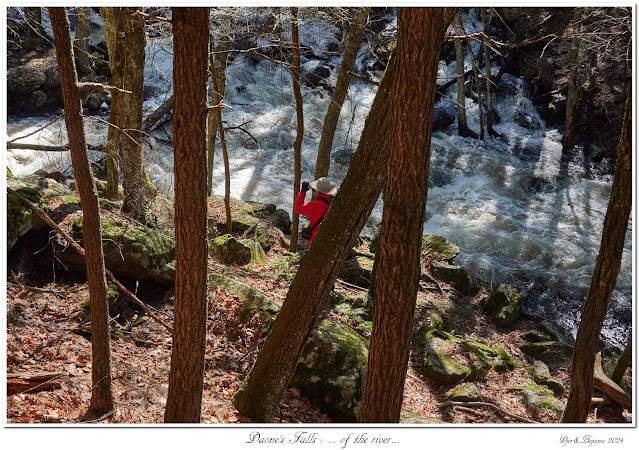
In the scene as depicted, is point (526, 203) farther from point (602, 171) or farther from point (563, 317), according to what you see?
point (563, 317)

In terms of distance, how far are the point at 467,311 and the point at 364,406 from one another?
632cm

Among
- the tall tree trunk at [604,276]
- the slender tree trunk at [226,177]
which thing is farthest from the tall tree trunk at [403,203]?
the slender tree trunk at [226,177]

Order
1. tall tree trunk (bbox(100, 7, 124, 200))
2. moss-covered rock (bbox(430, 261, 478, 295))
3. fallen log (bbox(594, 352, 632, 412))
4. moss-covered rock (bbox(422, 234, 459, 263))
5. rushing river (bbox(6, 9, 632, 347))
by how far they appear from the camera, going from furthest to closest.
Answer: rushing river (bbox(6, 9, 632, 347)) < moss-covered rock (bbox(422, 234, 459, 263)) < moss-covered rock (bbox(430, 261, 478, 295)) < tall tree trunk (bbox(100, 7, 124, 200)) < fallen log (bbox(594, 352, 632, 412))

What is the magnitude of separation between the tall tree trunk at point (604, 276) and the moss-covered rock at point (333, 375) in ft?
6.95

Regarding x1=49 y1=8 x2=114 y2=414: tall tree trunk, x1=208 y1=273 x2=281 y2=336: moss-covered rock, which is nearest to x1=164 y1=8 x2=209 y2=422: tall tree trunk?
x1=49 y1=8 x2=114 y2=414: tall tree trunk

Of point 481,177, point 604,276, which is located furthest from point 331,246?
point 481,177

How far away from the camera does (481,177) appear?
1580 centimetres

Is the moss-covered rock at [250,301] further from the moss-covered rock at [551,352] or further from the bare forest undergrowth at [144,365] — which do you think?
the moss-covered rock at [551,352]

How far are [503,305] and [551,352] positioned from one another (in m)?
1.48

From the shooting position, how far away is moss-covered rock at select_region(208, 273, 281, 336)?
20.9ft

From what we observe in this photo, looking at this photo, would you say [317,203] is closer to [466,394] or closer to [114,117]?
[466,394]

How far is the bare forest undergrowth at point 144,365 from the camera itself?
4633 mm

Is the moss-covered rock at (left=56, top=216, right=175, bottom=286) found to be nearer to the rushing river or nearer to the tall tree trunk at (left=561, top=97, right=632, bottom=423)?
the rushing river

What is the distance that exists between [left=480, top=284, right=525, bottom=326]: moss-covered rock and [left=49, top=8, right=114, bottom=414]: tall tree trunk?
7531mm
